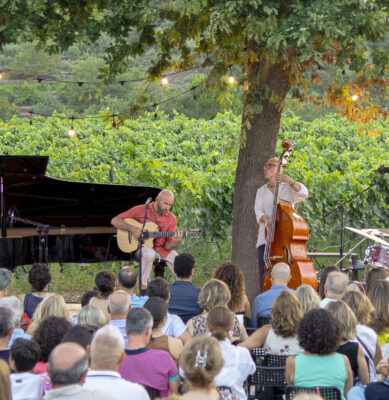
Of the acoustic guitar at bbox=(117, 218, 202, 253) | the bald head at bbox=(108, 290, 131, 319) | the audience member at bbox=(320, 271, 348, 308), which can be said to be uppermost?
the acoustic guitar at bbox=(117, 218, 202, 253)

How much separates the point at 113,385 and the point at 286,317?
6.42 ft

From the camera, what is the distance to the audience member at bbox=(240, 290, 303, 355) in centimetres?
565

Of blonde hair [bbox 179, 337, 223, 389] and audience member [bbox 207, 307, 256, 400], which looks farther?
audience member [bbox 207, 307, 256, 400]

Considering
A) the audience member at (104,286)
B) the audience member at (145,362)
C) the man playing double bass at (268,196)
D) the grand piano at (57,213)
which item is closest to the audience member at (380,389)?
the audience member at (145,362)

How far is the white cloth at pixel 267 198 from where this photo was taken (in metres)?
9.62

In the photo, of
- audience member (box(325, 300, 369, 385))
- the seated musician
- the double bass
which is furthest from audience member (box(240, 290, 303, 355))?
the seated musician

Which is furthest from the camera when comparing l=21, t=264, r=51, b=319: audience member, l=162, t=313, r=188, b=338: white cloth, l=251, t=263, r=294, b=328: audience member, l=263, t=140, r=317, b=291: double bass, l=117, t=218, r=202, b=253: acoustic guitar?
l=117, t=218, r=202, b=253: acoustic guitar

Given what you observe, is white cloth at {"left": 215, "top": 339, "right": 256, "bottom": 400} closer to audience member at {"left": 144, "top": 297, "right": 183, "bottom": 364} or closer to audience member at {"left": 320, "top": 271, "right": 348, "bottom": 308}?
audience member at {"left": 144, "top": 297, "right": 183, "bottom": 364}

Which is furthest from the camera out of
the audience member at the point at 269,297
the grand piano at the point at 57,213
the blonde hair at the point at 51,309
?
the grand piano at the point at 57,213

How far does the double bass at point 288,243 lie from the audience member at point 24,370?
4.83 m

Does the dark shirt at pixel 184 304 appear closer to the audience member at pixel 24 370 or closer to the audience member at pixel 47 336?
the audience member at pixel 47 336

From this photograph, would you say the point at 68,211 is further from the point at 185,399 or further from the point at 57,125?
the point at 57,125

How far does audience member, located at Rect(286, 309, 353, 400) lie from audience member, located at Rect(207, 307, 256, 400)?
0.34 m

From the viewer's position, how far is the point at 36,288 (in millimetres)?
7094
